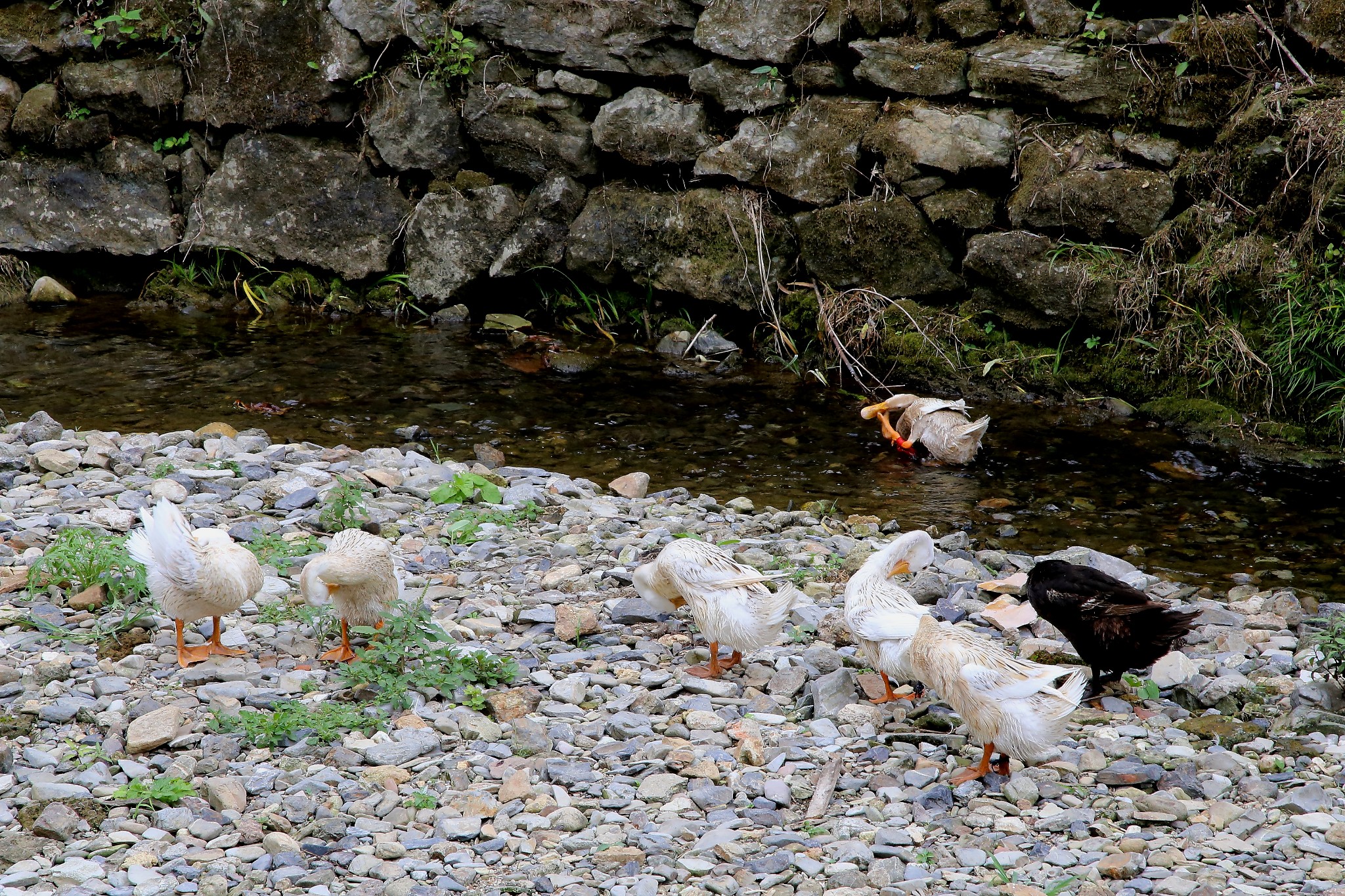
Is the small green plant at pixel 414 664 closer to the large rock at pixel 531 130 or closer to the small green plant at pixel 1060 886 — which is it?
the small green plant at pixel 1060 886

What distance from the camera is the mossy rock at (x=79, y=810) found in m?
3.35

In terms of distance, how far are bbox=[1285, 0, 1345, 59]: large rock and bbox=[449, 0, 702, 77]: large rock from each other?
4.88m

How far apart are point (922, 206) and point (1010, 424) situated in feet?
6.80

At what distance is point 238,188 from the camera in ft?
35.7

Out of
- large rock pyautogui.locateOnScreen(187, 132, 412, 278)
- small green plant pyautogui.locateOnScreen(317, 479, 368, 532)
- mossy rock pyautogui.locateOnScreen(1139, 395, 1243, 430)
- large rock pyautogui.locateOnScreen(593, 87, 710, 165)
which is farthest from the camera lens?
large rock pyautogui.locateOnScreen(187, 132, 412, 278)

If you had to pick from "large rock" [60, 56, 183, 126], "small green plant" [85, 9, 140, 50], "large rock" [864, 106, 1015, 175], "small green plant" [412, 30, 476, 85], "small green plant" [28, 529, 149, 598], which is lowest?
"small green plant" [28, 529, 149, 598]

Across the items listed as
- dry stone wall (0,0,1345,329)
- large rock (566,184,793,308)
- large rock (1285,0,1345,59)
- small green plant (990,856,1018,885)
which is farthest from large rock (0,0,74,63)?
small green plant (990,856,1018,885)

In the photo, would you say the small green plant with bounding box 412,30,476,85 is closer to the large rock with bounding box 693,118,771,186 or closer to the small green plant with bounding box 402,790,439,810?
the large rock with bounding box 693,118,771,186

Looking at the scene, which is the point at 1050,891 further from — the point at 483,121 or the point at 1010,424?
the point at 483,121

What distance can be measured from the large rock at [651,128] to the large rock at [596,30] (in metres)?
0.31

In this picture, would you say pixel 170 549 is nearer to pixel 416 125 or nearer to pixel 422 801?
pixel 422 801

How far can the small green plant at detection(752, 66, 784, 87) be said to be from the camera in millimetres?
9805

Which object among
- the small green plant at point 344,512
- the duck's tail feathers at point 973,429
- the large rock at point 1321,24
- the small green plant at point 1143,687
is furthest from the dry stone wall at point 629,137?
the small green plant at point 1143,687

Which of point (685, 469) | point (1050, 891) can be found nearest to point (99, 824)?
point (1050, 891)
